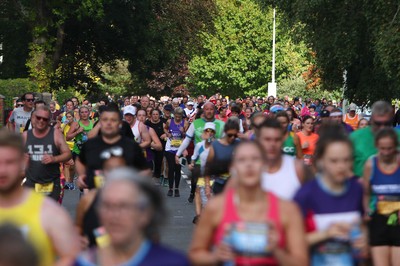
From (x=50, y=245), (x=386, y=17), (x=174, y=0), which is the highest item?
(x=174, y=0)

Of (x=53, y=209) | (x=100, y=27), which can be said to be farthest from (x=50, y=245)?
(x=100, y=27)

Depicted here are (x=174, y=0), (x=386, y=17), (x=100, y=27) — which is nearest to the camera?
(x=386, y=17)

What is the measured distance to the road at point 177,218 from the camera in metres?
13.9

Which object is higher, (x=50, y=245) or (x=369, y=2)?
(x=369, y=2)

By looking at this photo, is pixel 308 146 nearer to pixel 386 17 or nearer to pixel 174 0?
pixel 386 17

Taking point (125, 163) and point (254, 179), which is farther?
point (125, 163)

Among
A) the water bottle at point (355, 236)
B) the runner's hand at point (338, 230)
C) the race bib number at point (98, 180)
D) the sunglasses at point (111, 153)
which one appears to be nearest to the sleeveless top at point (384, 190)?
the sunglasses at point (111, 153)

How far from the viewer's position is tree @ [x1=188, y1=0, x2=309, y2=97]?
72625mm

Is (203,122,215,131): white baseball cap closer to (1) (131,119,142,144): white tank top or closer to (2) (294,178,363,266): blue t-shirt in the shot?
(1) (131,119,142,144): white tank top

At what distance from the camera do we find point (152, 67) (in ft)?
166

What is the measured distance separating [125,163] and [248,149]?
2.50 m

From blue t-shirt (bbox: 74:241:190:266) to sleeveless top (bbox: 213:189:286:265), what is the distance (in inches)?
35.6

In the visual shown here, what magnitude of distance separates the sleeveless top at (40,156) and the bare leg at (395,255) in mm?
4216

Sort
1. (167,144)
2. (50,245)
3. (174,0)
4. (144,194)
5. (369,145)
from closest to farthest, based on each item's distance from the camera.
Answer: (144,194)
(50,245)
(369,145)
(167,144)
(174,0)
